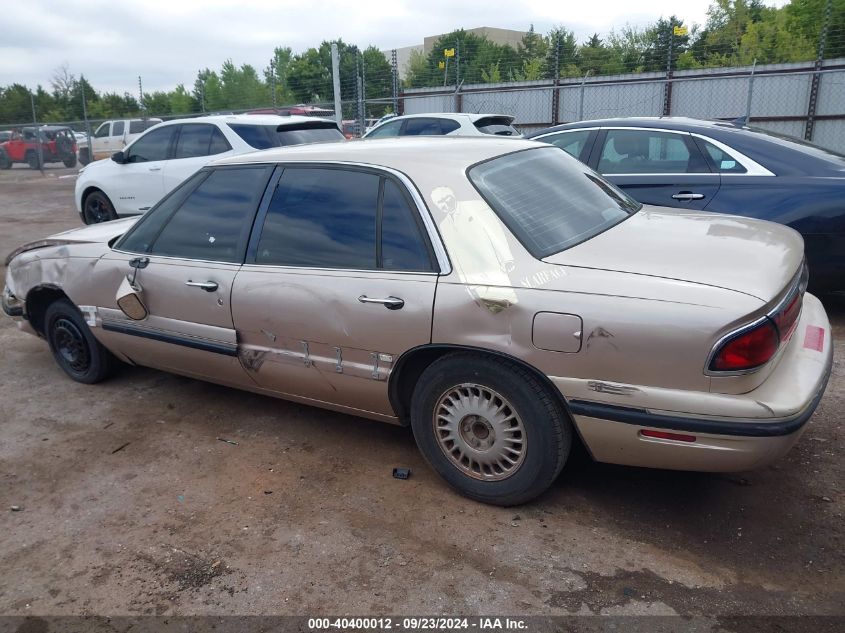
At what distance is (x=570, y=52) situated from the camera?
27.5 metres

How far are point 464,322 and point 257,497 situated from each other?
1.34 metres

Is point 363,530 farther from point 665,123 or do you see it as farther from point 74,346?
point 665,123

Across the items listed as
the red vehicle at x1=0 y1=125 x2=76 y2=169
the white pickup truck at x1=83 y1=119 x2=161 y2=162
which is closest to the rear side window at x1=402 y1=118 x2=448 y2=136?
the white pickup truck at x1=83 y1=119 x2=161 y2=162

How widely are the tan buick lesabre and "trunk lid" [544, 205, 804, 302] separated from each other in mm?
15

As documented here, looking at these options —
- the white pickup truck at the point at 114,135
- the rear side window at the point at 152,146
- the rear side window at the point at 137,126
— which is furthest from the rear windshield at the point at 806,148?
the white pickup truck at the point at 114,135

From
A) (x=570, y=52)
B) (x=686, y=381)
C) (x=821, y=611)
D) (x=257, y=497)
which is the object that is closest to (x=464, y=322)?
(x=686, y=381)

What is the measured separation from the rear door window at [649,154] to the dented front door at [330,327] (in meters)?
3.48

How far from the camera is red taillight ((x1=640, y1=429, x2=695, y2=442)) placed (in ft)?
8.57

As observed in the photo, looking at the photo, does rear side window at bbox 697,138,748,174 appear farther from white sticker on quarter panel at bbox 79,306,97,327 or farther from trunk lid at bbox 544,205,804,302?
white sticker on quarter panel at bbox 79,306,97,327

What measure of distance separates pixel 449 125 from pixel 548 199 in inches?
287

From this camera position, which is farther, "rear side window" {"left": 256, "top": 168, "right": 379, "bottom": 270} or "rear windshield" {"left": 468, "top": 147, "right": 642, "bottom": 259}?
"rear side window" {"left": 256, "top": 168, "right": 379, "bottom": 270}

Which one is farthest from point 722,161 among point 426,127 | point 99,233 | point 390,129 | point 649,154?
point 390,129

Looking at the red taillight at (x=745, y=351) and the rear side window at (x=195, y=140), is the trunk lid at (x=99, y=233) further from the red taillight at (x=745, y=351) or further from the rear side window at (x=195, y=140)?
the rear side window at (x=195, y=140)

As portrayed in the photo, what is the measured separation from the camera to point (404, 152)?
3.40 metres
